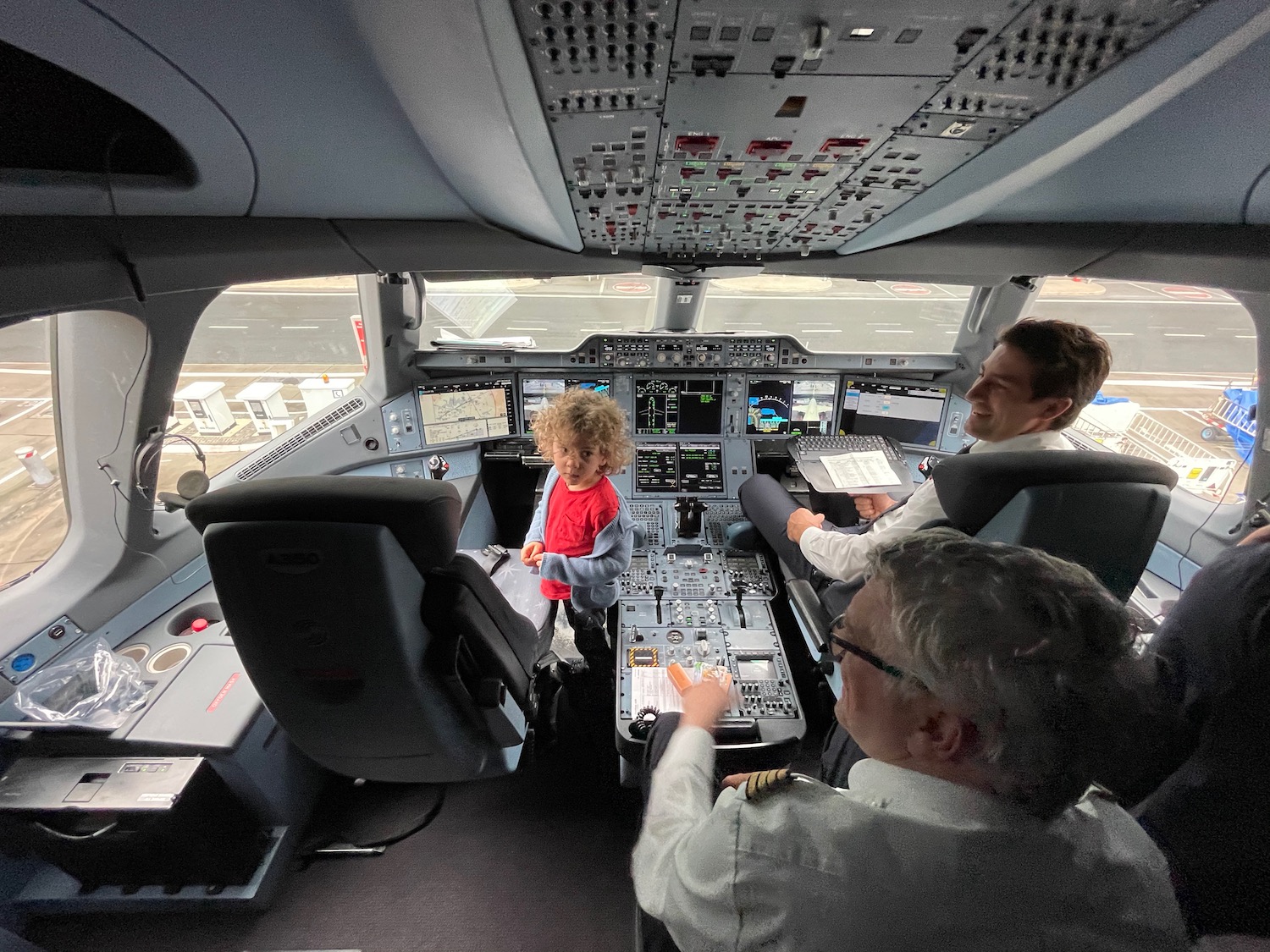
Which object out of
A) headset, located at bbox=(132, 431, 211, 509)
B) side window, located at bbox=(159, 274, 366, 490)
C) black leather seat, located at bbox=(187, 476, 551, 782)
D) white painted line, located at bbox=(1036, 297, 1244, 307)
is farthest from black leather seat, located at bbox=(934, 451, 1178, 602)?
headset, located at bbox=(132, 431, 211, 509)

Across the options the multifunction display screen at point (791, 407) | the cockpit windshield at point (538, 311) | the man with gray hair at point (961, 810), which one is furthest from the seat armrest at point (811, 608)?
the cockpit windshield at point (538, 311)

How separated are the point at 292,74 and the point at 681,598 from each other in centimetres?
211

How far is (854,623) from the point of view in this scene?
0.78 meters

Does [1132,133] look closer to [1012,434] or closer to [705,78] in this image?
[1012,434]

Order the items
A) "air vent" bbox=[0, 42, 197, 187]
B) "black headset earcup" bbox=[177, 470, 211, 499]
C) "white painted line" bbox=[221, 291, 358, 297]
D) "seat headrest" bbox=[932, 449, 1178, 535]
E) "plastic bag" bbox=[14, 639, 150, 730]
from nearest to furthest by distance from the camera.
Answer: "air vent" bbox=[0, 42, 197, 187] < "seat headrest" bbox=[932, 449, 1178, 535] < "plastic bag" bbox=[14, 639, 150, 730] < "black headset earcup" bbox=[177, 470, 211, 499] < "white painted line" bbox=[221, 291, 358, 297]

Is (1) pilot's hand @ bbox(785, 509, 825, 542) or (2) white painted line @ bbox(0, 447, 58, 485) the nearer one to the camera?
(2) white painted line @ bbox(0, 447, 58, 485)

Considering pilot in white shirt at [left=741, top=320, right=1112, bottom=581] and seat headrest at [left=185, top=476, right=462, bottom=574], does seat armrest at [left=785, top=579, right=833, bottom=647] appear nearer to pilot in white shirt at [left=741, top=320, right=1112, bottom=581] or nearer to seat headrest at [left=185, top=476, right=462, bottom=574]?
pilot in white shirt at [left=741, top=320, right=1112, bottom=581]

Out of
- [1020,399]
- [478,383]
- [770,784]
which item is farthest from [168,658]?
[1020,399]

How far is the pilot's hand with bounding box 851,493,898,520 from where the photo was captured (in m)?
2.50

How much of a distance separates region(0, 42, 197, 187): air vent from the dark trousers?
7.33 ft

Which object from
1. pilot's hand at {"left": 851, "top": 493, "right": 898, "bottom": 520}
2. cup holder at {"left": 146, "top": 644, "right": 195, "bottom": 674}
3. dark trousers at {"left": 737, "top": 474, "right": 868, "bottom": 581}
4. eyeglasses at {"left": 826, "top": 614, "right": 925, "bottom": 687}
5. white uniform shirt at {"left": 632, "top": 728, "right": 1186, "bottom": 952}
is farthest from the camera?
pilot's hand at {"left": 851, "top": 493, "right": 898, "bottom": 520}

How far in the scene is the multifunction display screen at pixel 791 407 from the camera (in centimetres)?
292


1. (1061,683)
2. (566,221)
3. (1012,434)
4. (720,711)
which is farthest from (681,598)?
(1061,683)

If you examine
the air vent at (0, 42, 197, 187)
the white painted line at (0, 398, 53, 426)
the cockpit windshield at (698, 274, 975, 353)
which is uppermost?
the air vent at (0, 42, 197, 187)
